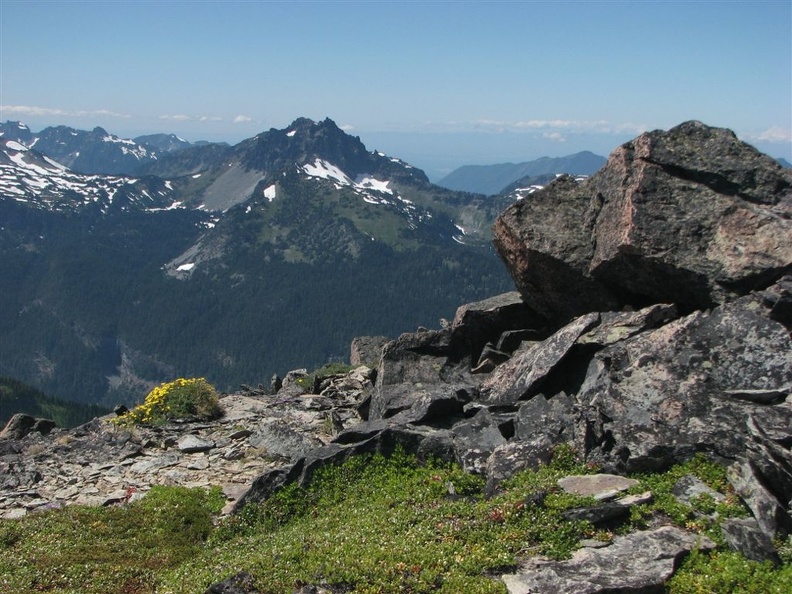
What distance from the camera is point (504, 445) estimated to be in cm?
1769

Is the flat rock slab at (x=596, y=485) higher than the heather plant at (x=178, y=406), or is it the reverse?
the flat rock slab at (x=596, y=485)

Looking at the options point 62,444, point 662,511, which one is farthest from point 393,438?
point 62,444

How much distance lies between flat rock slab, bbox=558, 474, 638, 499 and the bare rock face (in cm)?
780

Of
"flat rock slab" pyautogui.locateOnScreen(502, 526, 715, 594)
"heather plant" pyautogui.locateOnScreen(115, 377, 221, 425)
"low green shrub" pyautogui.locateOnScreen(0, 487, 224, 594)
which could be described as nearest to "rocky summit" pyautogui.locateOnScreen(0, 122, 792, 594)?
"flat rock slab" pyautogui.locateOnScreen(502, 526, 715, 594)

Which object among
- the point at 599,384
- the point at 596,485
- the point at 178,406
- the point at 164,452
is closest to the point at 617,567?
the point at 596,485

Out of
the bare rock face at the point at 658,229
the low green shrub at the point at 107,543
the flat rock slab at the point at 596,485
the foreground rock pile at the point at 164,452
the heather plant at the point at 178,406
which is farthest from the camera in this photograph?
the heather plant at the point at 178,406

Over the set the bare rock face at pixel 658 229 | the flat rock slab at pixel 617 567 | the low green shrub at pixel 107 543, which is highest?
the bare rock face at pixel 658 229

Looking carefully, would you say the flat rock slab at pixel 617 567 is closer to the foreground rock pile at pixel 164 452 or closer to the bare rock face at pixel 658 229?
the bare rock face at pixel 658 229

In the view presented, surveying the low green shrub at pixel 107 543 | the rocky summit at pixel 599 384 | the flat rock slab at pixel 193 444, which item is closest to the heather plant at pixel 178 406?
the rocky summit at pixel 599 384

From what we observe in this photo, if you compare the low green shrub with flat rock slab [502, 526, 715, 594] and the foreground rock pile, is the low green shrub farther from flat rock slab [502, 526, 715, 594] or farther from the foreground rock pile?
flat rock slab [502, 526, 715, 594]

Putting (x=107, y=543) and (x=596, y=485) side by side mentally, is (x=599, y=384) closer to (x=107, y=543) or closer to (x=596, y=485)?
Result: (x=596, y=485)

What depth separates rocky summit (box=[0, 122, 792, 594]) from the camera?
14.7m

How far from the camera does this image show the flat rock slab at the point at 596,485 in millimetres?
14656

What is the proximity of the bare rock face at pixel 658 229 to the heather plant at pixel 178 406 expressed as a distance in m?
14.2
